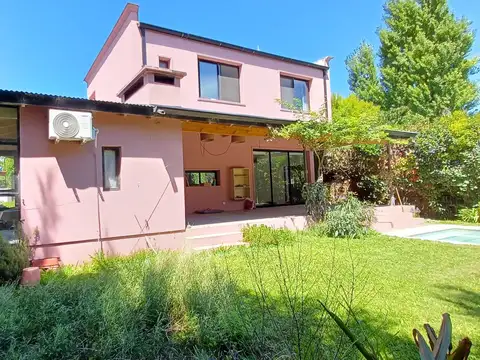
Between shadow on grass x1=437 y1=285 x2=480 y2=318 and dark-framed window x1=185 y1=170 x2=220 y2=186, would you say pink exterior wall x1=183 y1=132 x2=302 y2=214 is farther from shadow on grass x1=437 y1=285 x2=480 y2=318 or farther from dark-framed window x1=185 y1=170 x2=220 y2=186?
shadow on grass x1=437 y1=285 x2=480 y2=318

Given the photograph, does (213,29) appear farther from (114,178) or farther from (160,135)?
(114,178)

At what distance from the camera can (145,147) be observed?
8.51m

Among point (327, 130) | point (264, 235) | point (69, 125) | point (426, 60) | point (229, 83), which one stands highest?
point (426, 60)

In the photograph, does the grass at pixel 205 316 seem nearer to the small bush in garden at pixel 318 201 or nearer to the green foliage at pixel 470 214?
the small bush in garden at pixel 318 201

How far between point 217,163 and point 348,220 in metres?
6.97

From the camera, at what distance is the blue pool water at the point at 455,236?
9086 millimetres

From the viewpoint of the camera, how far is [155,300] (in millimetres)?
3709

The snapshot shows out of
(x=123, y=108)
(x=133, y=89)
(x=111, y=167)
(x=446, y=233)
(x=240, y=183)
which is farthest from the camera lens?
(x=240, y=183)

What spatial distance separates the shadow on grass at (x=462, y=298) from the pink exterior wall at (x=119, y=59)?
12147 mm

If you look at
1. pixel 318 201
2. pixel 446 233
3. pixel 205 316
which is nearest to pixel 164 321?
pixel 205 316

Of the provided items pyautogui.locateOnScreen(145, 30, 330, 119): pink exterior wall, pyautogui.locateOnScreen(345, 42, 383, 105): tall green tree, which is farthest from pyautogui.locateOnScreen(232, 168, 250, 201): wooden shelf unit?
pyautogui.locateOnScreen(345, 42, 383, 105): tall green tree

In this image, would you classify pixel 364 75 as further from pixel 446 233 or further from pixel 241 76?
pixel 446 233

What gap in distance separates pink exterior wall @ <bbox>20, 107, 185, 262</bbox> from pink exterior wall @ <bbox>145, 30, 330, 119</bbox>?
2291mm

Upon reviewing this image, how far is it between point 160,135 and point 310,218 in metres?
6.18
